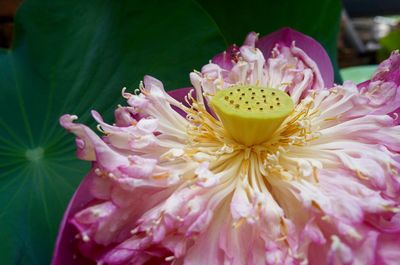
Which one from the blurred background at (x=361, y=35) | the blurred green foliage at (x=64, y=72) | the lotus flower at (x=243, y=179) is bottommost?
the blurred background at (x=361, y=35)

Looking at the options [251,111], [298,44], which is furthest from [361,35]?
[251,111]

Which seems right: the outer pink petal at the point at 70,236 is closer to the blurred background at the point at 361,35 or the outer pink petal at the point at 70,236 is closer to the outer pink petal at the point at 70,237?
the outer pink petal at the point at 70,237

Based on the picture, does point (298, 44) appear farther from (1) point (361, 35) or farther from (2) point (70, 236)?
(1) point (361, 35)

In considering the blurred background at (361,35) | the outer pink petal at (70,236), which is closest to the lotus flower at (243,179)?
the outer pink petal at (70,236)

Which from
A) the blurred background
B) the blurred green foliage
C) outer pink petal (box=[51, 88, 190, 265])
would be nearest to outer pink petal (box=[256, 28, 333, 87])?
the blurred green foliage

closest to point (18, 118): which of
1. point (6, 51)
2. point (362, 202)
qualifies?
point (6, 51)

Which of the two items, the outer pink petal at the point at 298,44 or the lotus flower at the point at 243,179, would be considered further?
the outer pink petal at the point at 298,44

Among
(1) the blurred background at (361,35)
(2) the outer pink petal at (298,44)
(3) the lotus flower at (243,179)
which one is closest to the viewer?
(3) the lotus flower at (243,179)
